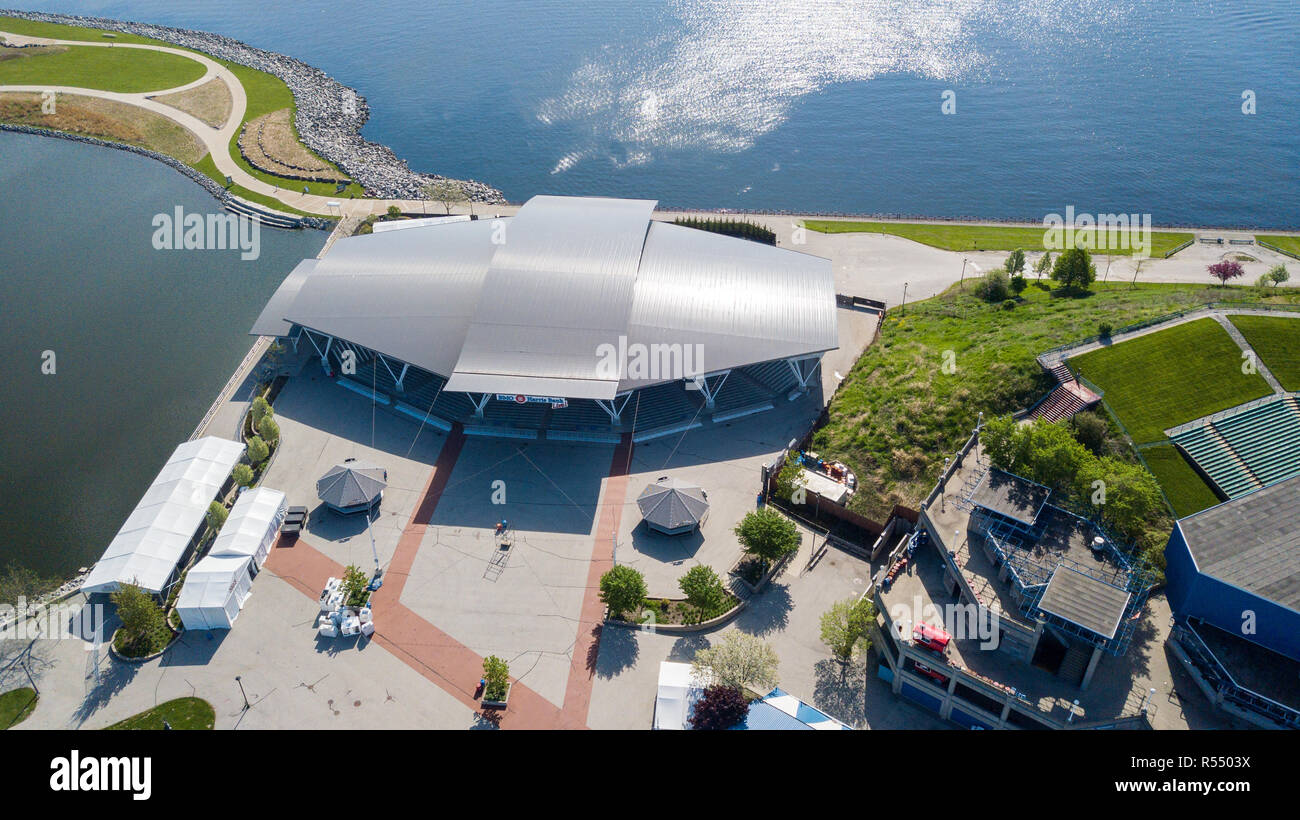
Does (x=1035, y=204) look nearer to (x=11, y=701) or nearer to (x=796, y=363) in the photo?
(x=796, y=363)

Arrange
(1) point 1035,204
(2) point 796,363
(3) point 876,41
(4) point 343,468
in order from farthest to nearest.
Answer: (3) point 876,41, (1) point 1035,204, (2) point 796,363, (4) point 343,468

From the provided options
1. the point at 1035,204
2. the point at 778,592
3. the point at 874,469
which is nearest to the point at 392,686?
the point at 778,592

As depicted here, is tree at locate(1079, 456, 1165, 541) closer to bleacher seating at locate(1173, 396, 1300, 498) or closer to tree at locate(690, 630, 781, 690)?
bleacher seating at locate(1173, 396, 1300, 498)

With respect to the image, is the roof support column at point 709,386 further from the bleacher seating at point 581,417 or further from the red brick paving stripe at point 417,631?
the red brick paving stripe at point 417,631

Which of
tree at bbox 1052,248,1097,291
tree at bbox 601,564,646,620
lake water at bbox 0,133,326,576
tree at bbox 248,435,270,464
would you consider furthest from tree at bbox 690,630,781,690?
tree at bbox 1052,248,1097,291

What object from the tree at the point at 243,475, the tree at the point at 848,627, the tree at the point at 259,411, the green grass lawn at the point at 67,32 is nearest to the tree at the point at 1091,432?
the tree at the point at 848,627

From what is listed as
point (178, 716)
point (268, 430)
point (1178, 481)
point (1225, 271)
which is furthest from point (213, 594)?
point (1225, 271)
